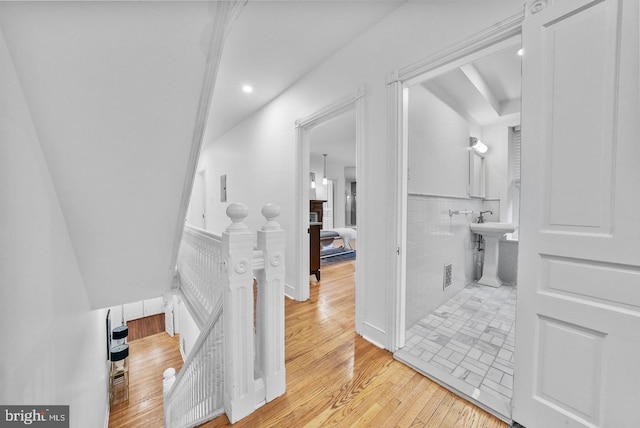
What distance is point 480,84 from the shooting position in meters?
2.72

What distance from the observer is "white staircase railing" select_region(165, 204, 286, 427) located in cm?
119

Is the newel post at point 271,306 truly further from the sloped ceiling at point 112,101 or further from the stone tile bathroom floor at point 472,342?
the stone tile bathroom floor at point 472,342

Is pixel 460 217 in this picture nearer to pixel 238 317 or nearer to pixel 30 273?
pixel 238 317

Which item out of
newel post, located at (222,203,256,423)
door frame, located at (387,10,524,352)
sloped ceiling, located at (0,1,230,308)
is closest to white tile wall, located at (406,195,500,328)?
door frame, located at (387,10,524,352)

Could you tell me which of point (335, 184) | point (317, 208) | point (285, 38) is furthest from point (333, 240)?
point (285, 38)

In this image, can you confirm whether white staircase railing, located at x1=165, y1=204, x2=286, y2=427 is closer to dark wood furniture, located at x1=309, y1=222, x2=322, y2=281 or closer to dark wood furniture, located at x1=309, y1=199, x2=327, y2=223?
dark wood furniture, located at x1=309, y1=222, x2=322, y2=281

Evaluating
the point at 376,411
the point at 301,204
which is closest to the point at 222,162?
the point at 301,204

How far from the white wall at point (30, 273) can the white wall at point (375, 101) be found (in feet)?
6.09

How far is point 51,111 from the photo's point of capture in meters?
0.97

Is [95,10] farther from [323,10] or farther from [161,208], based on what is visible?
[323,10]

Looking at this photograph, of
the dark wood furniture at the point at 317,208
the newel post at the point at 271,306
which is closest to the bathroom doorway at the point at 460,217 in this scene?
the newel post at the point at 271,306

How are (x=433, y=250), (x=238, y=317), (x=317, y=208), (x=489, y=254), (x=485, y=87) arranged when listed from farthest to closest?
(x=317, y=208) < (x=489, y=254) < (x=485, y=87) < (x=433, y=250) < (x=238, y=317)

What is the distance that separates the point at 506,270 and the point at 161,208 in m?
4.33

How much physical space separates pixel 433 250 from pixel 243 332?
2.07 meters
